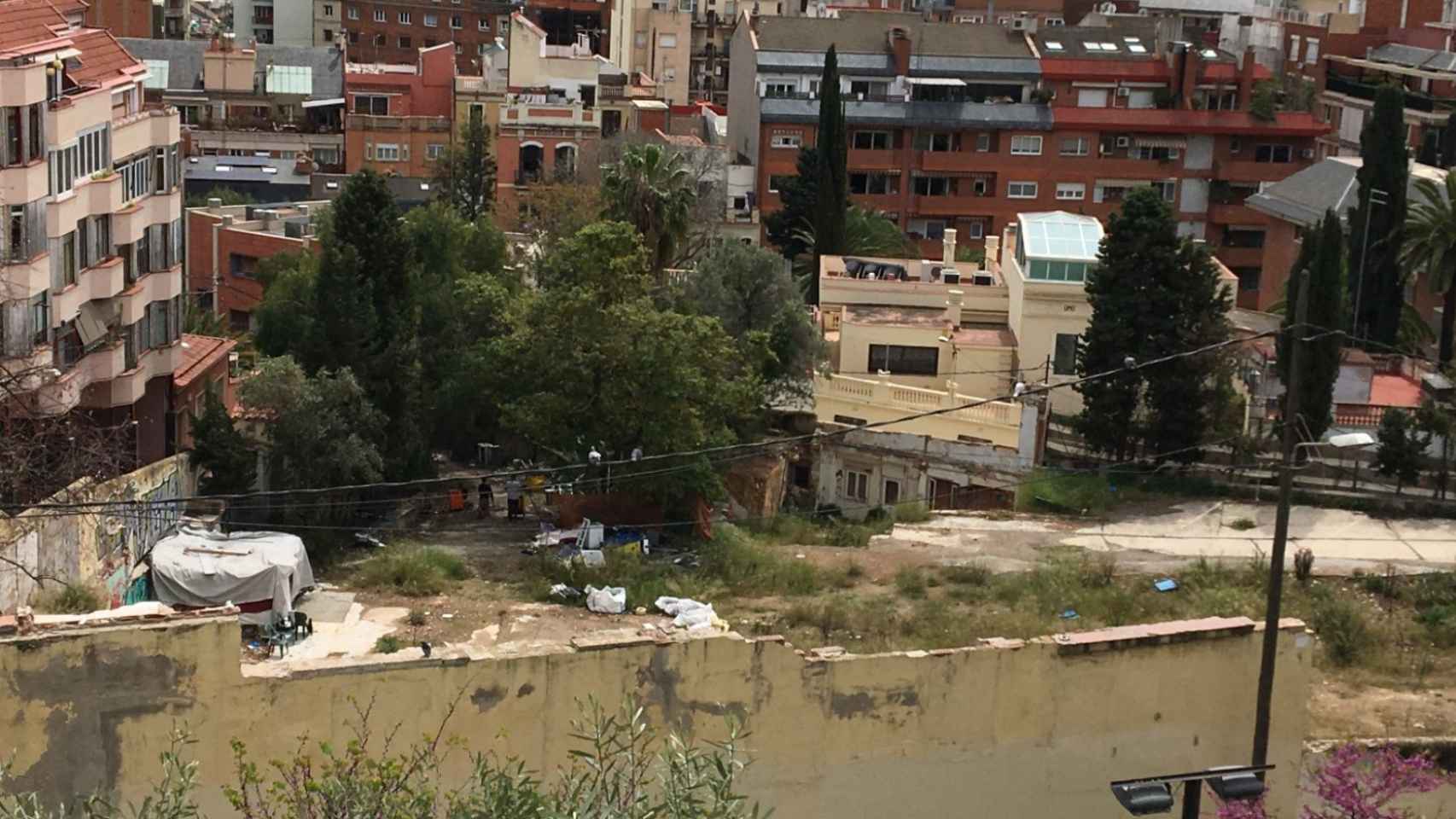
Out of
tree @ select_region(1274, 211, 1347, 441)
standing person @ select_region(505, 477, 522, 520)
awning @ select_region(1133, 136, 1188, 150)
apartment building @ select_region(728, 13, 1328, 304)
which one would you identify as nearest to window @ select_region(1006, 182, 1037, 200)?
apartment building @ select_region(728, 13, 1328, 304)

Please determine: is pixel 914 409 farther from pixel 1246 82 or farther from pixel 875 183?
pixel 1246 82

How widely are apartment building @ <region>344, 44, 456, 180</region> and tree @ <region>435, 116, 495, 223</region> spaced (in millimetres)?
4938

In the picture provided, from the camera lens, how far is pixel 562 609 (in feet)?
113

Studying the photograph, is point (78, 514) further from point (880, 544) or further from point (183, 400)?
point (880, 544)

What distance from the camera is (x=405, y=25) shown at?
118 metres

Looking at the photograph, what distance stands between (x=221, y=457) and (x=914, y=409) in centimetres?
1484

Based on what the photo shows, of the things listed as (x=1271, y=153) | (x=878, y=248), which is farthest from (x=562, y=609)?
(x=1271, y=153)

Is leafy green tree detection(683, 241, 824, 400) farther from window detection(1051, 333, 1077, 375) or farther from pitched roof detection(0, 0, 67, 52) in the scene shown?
pitched roof detection(0, 0, 67, 52)

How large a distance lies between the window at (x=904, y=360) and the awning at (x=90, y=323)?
1748 cm

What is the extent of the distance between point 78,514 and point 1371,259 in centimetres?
3301

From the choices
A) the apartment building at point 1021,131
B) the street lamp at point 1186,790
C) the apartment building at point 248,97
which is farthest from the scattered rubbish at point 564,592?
the apartment building at point 248,97

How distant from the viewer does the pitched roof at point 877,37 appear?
76625mm

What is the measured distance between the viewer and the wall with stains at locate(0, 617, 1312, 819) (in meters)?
17.9

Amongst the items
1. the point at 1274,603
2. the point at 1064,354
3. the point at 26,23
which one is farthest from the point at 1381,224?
the point at 1274,603
